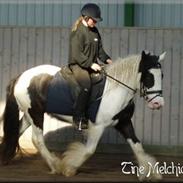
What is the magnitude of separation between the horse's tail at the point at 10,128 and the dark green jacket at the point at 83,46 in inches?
47.6

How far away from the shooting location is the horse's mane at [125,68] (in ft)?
27.0

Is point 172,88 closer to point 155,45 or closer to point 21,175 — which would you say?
point 155,45

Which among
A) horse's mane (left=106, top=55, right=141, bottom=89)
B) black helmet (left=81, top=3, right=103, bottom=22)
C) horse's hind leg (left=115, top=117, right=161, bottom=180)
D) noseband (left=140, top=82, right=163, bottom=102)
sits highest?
black helmet (left=81, top=3, right=103, bottom=22)

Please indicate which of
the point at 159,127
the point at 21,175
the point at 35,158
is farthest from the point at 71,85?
the point at 159,127

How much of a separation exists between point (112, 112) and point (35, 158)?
2.29 meters

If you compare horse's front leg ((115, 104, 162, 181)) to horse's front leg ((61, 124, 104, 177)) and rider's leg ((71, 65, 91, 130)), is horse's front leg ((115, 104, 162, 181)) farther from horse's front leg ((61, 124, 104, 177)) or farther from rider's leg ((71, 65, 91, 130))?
rider's leg ((71, 65, 91, 130))

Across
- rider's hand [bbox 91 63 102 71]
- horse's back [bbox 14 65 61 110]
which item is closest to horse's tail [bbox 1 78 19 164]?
horse's back [bbox 14 65 61 110]

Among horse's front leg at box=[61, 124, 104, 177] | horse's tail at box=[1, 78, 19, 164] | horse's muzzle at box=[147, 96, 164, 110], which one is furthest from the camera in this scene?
horse's tail at box=[1, 78, 19, 164]

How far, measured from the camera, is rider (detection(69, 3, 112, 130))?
8.16 m

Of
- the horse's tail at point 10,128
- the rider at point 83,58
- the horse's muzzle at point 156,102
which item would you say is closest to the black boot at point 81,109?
the rider at point 83,58

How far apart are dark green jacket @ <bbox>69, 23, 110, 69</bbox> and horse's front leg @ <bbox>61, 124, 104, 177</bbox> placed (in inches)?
32.1

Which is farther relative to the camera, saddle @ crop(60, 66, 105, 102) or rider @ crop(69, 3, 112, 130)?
saddle @ crop(60, 66, 105, 102)

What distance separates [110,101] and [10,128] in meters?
1.59

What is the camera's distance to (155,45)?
420 inches
